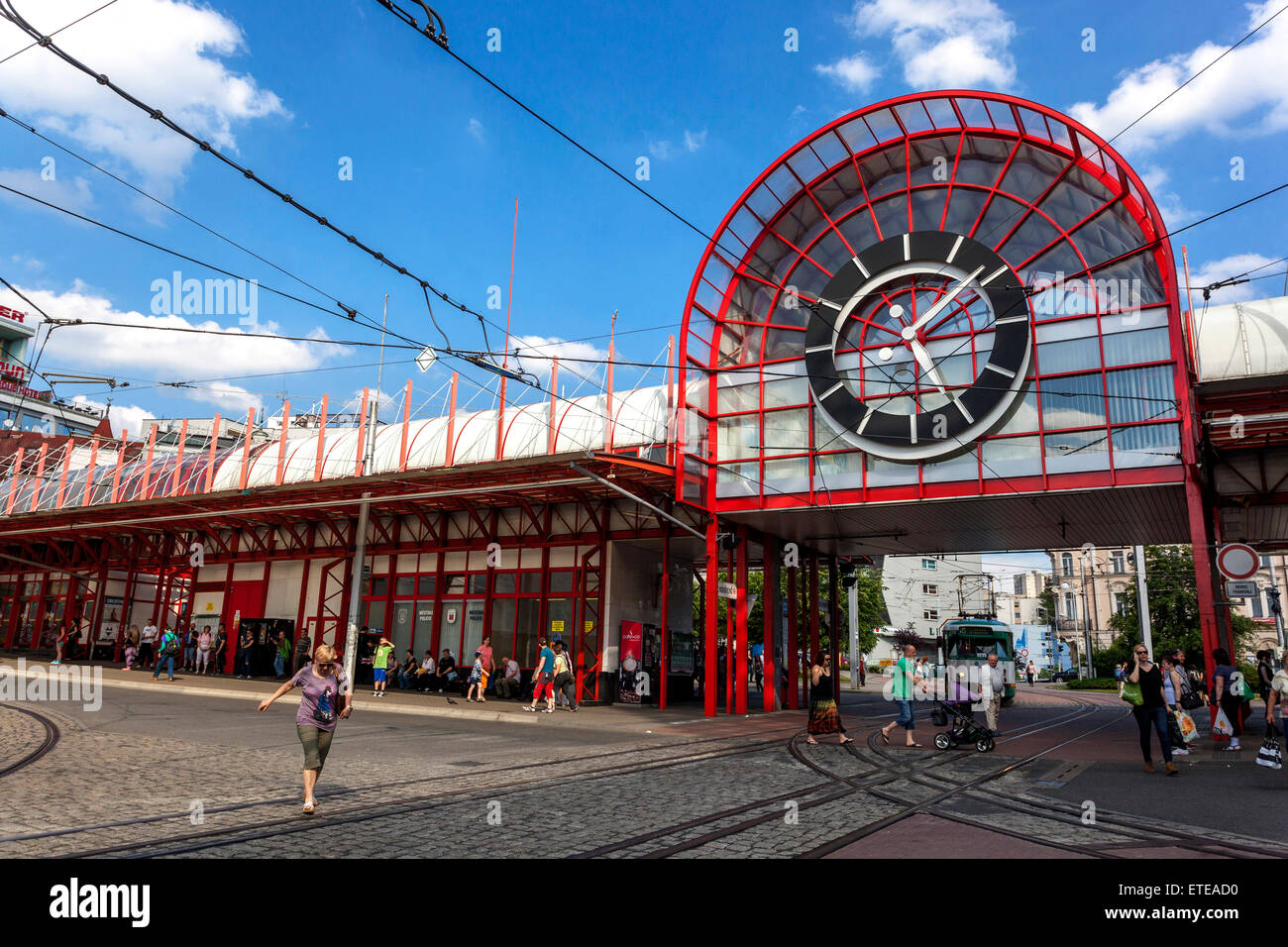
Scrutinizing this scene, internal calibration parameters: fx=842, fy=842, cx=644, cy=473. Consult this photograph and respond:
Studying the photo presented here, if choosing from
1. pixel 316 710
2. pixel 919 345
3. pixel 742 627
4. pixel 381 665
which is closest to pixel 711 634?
pixel 742 627

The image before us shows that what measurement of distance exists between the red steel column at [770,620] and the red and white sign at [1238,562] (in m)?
12.4

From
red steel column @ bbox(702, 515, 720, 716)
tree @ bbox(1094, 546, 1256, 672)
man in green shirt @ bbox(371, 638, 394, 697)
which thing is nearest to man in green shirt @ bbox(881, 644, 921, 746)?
red steel column @ bbox(702, 515, 720, 716)

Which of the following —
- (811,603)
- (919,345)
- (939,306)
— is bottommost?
(811,603)

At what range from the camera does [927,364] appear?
71.5 feet

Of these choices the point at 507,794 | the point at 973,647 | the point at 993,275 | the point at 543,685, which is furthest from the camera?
the point at 973,647

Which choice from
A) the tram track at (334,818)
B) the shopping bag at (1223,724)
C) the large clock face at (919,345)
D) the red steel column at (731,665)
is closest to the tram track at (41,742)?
the tram track at (334,818)

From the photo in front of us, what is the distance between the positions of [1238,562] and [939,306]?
9386mm

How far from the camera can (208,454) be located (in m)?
37.7

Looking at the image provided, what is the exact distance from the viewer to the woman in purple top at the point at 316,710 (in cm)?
827

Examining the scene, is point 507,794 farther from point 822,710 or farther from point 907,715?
point 907,715

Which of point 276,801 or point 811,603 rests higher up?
point 811,603

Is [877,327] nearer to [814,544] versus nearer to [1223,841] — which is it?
[814,544]

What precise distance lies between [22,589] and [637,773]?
48045 mm
